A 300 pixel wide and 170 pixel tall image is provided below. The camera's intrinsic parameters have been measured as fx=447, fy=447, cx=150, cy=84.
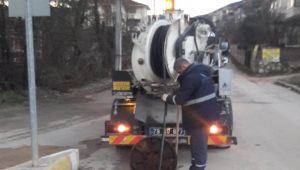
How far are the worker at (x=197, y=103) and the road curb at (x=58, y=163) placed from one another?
1777 millimetres

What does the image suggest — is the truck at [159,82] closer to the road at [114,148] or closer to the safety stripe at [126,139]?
the safety stripe at [126,139]

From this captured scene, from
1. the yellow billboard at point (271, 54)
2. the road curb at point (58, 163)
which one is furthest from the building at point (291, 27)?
the road curb at point (58, 163)

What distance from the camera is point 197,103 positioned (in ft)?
19.9

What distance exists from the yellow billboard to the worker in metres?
30.0

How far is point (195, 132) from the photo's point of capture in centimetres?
614

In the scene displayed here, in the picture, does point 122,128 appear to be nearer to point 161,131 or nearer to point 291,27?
point 161,131

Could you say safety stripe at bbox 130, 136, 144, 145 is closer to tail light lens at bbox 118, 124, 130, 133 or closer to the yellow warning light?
tail light lens at bbox 118, 124, 130, 133

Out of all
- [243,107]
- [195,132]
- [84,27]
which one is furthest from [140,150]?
[84,27]

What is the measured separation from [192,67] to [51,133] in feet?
17.7

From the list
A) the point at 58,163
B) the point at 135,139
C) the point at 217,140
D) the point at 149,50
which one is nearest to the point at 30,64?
the point at 58,163

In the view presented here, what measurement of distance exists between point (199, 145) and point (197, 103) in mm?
589

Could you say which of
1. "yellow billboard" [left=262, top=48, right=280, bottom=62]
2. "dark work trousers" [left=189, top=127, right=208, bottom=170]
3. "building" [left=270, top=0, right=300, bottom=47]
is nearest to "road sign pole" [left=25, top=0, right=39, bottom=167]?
"dark work trousers" [left=189, top=127, right=208, bottom=170]

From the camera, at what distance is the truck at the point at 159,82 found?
7129mm

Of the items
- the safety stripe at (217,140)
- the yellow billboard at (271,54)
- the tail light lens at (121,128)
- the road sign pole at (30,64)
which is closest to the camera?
the road sign pole at (30,64)
